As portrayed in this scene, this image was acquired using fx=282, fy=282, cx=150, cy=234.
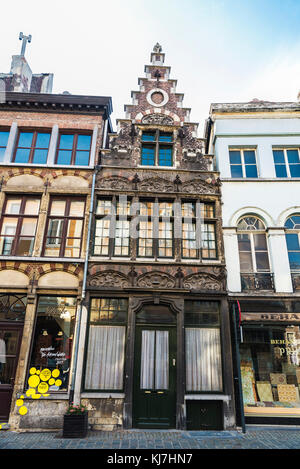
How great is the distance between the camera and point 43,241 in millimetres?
10023

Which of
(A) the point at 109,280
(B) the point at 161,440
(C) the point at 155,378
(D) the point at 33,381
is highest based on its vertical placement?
(A) the point at 109,280

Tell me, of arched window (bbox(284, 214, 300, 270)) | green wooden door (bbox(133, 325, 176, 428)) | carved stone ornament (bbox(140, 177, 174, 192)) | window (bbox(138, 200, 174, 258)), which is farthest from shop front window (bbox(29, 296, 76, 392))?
arched window (bbox(284, 214, 300, 270))

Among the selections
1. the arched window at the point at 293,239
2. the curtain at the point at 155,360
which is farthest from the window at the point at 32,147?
the arched window at the point at 293,239

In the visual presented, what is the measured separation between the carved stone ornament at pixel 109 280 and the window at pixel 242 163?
5.93m

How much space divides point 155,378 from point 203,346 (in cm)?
181

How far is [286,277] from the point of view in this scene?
977cm

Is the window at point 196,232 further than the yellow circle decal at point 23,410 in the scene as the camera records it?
Yes

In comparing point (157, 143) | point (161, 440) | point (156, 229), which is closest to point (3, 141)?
point (157, 143)

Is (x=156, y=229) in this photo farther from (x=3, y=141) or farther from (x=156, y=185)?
(x=3, y=141)

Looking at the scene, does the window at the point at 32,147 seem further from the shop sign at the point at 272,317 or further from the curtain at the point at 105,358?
the shop sign at the point at 272,317

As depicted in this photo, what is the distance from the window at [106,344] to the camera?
8.70m

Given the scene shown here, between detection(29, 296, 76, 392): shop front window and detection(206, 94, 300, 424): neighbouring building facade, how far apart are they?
5337 mm

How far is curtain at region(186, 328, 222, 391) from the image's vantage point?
877cm
